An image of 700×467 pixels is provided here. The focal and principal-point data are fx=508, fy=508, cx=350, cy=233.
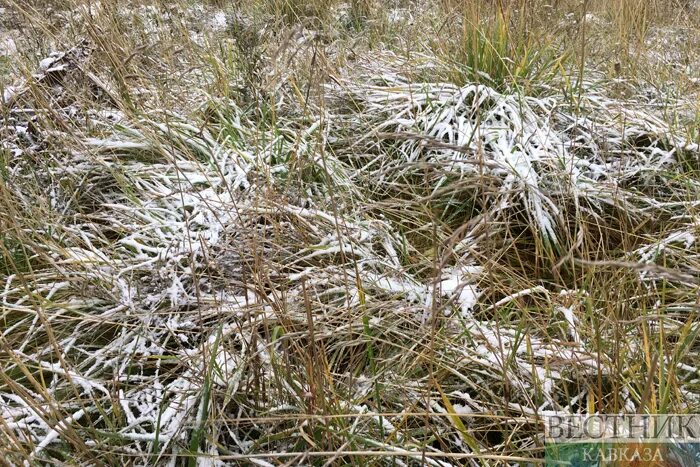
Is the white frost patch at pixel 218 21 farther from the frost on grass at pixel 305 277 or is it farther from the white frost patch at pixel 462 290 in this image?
Answer: the white frost patch at pixel 462 290

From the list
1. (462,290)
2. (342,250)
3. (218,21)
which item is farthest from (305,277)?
(218,21)

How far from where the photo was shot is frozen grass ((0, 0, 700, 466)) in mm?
887

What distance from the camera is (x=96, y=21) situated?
2348 mm

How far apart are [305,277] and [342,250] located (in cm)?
9

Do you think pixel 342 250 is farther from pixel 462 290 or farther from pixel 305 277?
pixel 462 290

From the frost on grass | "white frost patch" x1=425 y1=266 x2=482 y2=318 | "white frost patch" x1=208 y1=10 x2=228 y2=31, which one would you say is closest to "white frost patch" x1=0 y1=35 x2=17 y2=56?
the frost on grass

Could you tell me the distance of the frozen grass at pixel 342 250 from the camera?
89 cm

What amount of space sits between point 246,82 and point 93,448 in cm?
155

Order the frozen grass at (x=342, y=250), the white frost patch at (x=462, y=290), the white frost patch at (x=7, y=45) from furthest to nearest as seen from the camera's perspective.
Answer: the white frost patch at (x=7, y=45) → the white frost patch at (x=462, y=290) → the frozen grass at (x=342, y=250)

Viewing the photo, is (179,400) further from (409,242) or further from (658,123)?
(658,123)

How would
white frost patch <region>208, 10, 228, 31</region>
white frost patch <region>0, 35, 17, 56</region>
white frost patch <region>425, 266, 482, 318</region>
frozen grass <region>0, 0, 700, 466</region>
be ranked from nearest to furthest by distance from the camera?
frozen grass <region>0, 0, 700, 466</region>
white frost patch <region>425, 266, 482, 318</region>
white frost patch <region>0, 35, 17, 56</region>
white frost patch <region>208, 10, 228, 31</region>

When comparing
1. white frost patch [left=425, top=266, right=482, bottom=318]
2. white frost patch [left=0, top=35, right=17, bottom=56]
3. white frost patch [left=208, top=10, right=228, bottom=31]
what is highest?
white frost patch [left=0, top=35, right=17, bottom=56]

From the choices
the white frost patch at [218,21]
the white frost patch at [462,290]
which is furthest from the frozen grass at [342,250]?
the white frost patch at [218,21]

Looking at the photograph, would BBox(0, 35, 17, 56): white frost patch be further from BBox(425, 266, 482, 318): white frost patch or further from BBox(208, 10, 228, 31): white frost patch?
BBox(425, 266, 482, 318): white frost patch
